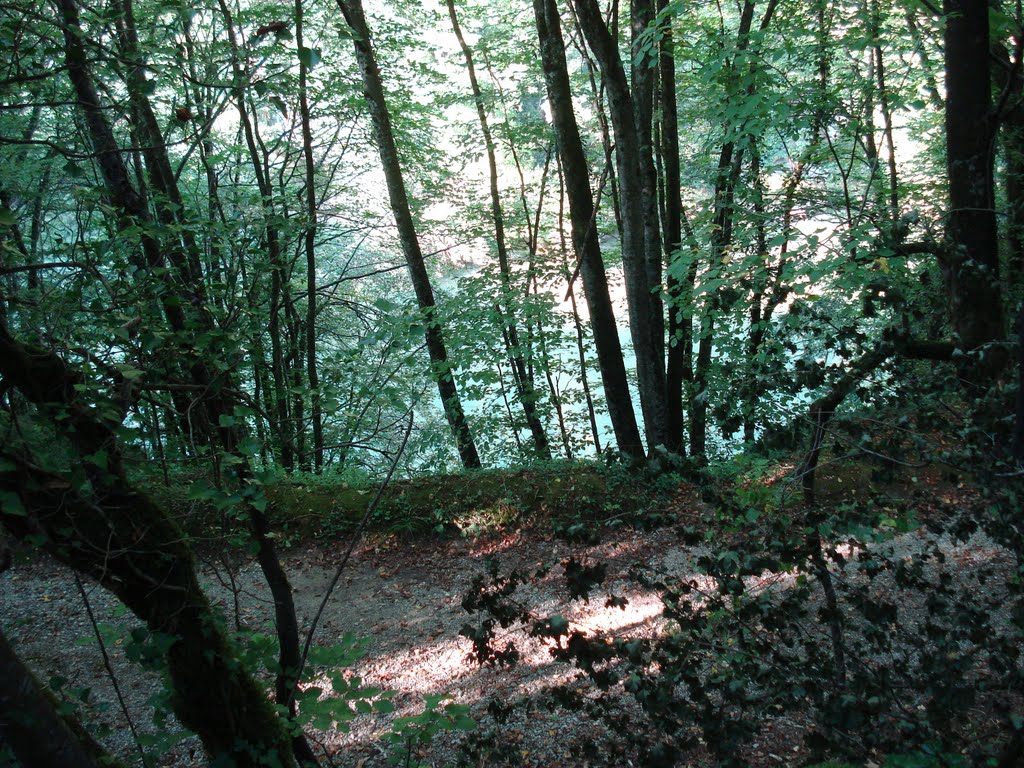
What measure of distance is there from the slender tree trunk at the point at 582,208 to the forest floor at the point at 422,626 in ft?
4.25

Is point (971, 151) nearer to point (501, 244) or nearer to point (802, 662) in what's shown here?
point (802, 662)

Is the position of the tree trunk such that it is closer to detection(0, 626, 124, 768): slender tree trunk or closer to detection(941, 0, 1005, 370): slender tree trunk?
detection(0, 626, 124, 768): slender tree trunk

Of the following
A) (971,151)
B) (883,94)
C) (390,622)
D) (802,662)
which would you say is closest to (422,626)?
(390,622)

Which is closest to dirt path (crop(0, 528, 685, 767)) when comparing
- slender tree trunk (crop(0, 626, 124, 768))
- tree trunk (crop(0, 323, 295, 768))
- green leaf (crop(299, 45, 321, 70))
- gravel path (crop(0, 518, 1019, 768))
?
gravel path (crop(0, 518, 1019, 768))

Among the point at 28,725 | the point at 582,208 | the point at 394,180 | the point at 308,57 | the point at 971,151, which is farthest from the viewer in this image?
the point at 394,180

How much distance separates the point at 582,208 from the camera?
7.51 m

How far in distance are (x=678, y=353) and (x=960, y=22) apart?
15.6ft

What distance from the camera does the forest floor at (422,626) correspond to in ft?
15.0

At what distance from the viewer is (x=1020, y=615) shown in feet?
7.16

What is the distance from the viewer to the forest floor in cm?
456

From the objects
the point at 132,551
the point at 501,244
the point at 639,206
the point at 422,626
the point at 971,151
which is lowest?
the point at 422,626

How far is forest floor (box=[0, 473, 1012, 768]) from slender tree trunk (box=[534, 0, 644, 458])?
1.30 metres

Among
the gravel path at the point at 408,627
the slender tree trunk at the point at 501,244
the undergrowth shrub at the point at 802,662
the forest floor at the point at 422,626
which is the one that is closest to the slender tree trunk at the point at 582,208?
the forest floor at the point at 422,626

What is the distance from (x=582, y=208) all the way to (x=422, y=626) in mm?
4764
